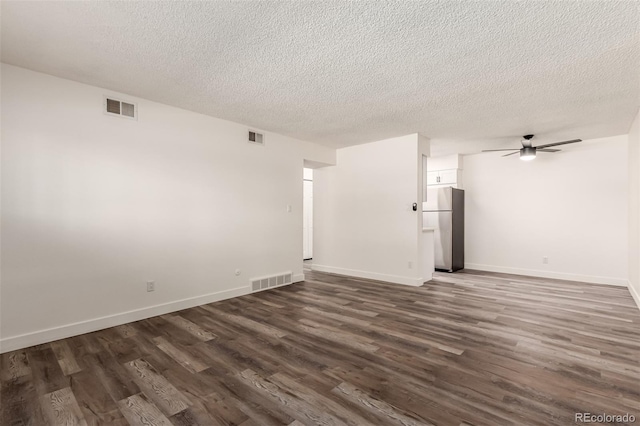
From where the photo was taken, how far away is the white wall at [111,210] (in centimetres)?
279

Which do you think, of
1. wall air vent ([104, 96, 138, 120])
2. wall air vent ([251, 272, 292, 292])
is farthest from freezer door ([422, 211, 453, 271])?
wall air vent ([104, 96, 138, 120])

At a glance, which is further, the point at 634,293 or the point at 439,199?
the point at 439,199

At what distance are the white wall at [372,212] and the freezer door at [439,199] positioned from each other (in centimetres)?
134

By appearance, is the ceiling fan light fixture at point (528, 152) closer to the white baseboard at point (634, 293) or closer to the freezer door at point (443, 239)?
the freezer door at point (443, 239)

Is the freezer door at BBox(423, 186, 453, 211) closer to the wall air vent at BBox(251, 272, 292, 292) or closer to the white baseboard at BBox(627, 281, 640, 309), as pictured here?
the white baseboard at BBox(627, 281, 640, 309)

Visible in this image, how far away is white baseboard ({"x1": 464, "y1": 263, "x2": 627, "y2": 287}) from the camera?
520 centimetres

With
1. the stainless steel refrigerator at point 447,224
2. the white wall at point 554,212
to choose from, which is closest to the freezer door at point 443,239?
the stainless steel refrigerator at point 447,224

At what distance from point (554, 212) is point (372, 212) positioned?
3564 mm

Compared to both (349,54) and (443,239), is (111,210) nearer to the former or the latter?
(349,54)

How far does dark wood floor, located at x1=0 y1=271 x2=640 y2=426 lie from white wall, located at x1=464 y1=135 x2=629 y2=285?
5.90ft

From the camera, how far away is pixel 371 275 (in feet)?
18.8

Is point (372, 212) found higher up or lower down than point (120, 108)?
lower down

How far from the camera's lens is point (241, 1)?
75.9 inches

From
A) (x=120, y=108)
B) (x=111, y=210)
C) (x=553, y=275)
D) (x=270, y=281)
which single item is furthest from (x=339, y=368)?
(x=553, y=275)
